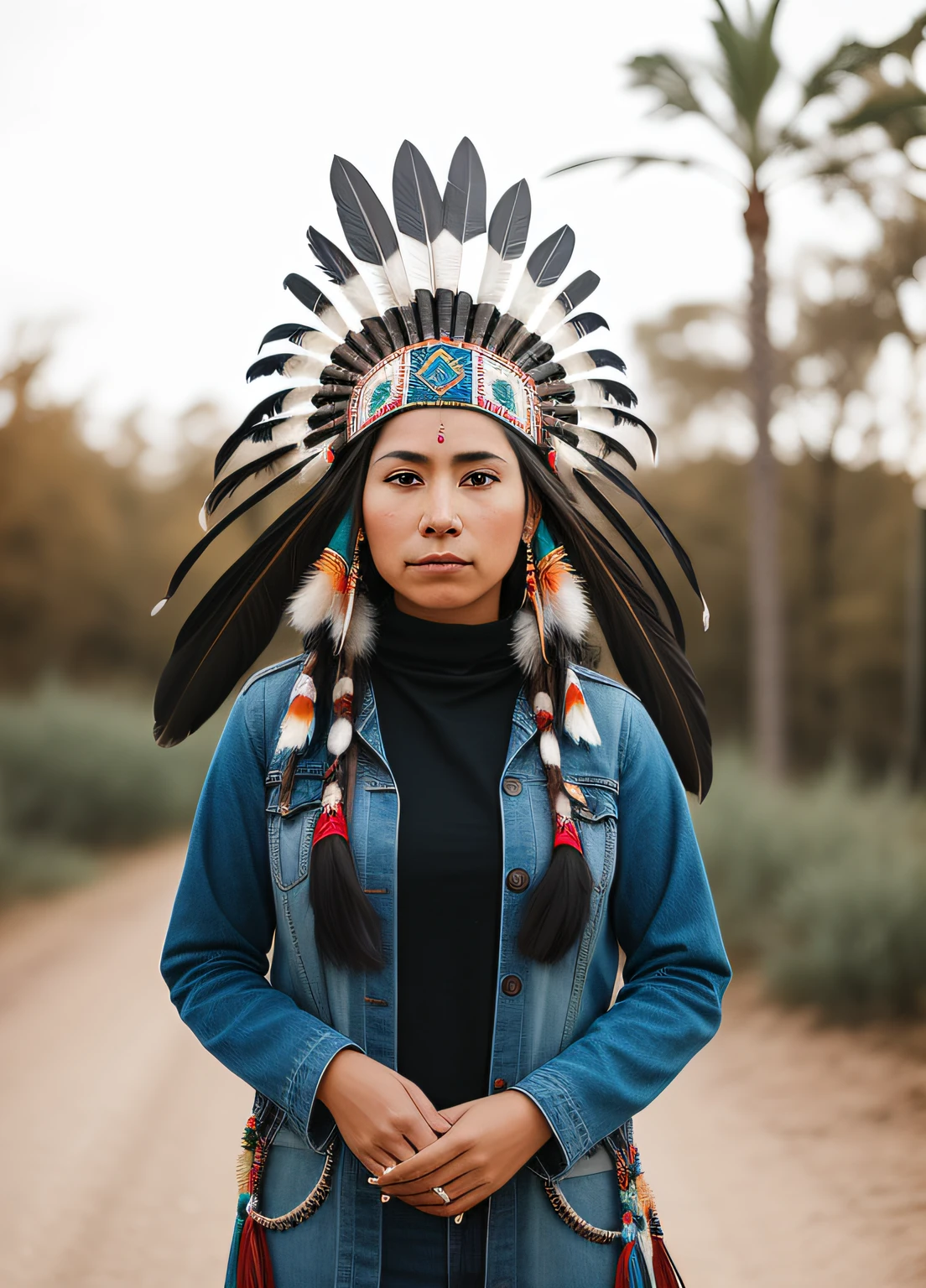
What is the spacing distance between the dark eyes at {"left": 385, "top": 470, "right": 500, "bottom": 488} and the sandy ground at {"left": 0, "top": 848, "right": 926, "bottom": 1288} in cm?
317

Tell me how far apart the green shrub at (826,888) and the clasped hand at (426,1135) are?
4.86 m

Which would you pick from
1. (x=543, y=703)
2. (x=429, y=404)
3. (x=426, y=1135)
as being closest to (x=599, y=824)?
(x=543, y=703)

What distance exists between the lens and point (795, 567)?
14.7 metres

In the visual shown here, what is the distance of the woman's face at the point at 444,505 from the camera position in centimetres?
178

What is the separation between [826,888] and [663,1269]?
4998 millimetres

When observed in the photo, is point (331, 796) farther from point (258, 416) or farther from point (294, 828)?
point (258, 416)

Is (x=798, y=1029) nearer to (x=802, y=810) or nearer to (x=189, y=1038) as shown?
(x=802, y=810)

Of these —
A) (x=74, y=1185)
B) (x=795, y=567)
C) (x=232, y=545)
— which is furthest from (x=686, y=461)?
(x=74, y=1185)

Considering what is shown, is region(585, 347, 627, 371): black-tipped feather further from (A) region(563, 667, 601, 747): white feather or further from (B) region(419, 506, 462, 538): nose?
(A) region(563, 667, 601, 747): white feather

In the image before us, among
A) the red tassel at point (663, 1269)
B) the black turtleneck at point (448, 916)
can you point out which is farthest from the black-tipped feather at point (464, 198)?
the red tassel at point (663, 1269)

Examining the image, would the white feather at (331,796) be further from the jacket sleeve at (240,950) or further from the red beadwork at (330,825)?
the jacket sleeve at (240,950)

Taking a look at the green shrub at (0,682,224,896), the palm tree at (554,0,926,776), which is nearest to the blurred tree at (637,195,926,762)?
the palm tree at (554,0,926,776)

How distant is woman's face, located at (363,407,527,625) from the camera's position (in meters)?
1.78

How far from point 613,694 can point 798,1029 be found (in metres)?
4.85
